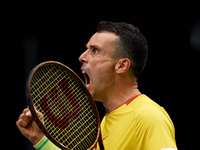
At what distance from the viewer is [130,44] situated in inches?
63.5

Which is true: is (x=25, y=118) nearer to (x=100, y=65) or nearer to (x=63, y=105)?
(x=63, y=105)

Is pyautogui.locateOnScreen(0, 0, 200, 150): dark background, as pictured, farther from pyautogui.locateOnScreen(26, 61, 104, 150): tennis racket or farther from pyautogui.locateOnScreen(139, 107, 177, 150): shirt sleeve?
pyautogui.locateOnScreen(139, 107, 177, 150): shirt sleeve

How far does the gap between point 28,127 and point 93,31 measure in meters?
1.63

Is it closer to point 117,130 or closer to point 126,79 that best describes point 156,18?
point 126,79

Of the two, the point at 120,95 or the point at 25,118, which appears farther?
the point at 120,95

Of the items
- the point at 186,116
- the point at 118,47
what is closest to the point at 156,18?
the point at 186,116

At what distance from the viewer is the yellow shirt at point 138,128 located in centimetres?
131

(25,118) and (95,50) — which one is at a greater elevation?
(95,50)

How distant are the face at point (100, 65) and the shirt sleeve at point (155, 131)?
0.89 feet

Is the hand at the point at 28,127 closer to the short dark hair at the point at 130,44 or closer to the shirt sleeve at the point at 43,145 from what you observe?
the shirt sleeve at the point at 43,145

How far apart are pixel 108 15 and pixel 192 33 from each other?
2.40 feet

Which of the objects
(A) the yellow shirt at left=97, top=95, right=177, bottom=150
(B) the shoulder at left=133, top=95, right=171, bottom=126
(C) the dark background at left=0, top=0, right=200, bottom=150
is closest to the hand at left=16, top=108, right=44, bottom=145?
(A) the yellow shirt at left=97, top=95, right=177, bottom=150

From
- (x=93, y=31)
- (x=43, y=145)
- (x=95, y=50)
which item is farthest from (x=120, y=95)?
(x=93, y=31)

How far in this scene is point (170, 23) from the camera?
291 cm
